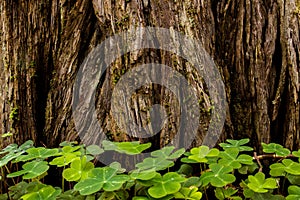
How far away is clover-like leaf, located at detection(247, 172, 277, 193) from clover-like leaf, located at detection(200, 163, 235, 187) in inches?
4.1

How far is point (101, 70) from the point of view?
6.40 ft

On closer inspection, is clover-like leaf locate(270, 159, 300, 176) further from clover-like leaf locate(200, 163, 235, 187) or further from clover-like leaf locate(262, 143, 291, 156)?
clover-like leaf locate(200, 163, 235, 187)

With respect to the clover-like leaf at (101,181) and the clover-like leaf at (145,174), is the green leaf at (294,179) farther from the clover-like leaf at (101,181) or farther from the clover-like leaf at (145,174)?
the clover-like leaf at (101,181)

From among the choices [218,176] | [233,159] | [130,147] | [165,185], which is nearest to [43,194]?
[130,147]

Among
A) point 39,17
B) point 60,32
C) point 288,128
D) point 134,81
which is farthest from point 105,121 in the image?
point 288,128

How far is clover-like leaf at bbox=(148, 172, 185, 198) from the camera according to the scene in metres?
1.44

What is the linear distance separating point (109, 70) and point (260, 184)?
3.17ft

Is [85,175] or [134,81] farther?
[134,81]

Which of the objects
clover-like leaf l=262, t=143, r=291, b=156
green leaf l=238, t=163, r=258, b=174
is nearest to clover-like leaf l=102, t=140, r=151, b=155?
green leaf l=238, t=163, r=258, b=174

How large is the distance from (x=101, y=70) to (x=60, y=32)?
0.37m

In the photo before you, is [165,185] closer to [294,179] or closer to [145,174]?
[145,174]

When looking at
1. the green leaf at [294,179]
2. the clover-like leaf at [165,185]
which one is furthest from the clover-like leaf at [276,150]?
the clover-like leaf at [165,185]

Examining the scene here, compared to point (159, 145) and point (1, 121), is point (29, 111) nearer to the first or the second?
point (1, 121)

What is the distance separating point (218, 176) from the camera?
5.12 ft
